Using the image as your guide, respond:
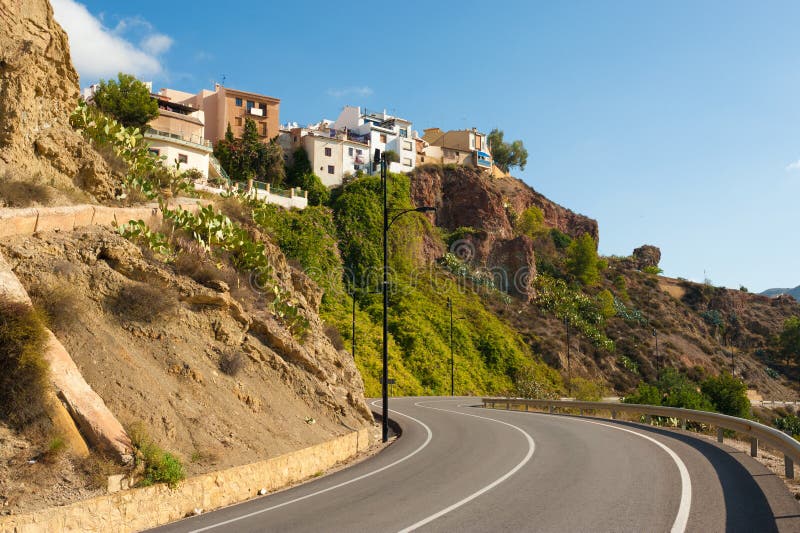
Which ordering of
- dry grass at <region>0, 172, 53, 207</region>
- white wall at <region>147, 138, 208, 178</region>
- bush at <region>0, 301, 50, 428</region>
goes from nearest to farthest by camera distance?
bush at <region>0, 301, 50, 428</region> → dry grass at <region>0, 172, 53, 207</region> → white wall at <region>147, 138, 208, 178</region>

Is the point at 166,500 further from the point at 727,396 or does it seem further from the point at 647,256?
the point at 647,256

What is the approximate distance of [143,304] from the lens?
13625 mm

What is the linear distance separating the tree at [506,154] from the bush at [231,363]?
10960 centimetres

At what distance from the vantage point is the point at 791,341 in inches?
4230

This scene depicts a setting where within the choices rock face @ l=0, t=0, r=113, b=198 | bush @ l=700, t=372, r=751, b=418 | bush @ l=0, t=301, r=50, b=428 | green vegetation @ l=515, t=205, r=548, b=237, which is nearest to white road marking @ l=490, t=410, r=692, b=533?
bush @ l=0, t=301, r=50, b=428

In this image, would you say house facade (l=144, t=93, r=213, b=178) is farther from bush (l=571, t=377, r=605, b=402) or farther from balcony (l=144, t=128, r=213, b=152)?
bush (l=571, t=377, r=605, b=402)

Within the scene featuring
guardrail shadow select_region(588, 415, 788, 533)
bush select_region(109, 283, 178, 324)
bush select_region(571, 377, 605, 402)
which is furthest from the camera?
bush select_region(571, 377, 605, 402)

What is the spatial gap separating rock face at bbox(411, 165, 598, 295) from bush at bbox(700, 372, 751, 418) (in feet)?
116

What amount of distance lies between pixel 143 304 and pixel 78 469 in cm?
521

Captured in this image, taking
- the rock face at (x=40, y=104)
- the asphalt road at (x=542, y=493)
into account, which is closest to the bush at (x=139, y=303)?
the rock face at (x=40, y=104)

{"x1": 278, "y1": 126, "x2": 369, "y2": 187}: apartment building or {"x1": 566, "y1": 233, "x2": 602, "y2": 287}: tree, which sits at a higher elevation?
{"x1": 278, "y1": 126, "x2": 369, "y2": 187}: apartment building

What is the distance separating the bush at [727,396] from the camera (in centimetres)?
4603

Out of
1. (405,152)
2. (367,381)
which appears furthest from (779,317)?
(367,381)

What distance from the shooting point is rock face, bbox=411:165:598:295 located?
83725 mm
